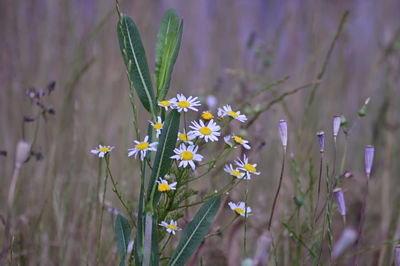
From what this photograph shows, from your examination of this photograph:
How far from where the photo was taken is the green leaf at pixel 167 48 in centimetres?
71

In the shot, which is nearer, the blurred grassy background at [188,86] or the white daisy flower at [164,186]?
the white daisy flower at [164,186]

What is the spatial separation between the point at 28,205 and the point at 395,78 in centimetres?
121

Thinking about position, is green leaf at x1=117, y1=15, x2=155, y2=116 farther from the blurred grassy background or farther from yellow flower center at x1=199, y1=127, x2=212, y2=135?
the blurred grassy background

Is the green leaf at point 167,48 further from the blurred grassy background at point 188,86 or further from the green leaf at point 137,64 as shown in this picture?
the blurred grassy background at point 188,86

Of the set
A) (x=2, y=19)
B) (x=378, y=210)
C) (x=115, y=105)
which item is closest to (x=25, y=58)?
(x=2, y=19)

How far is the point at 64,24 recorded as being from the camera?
1.81 m

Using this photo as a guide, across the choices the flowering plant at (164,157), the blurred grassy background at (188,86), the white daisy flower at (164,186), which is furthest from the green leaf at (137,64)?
the blurred grassy background at (188,86)

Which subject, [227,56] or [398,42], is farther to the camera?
[227,56]

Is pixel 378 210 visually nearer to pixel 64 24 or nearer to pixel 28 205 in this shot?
pixel 28 205

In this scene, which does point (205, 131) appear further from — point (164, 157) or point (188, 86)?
point (188, 86)

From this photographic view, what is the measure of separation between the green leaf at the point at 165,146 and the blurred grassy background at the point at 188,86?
50cm

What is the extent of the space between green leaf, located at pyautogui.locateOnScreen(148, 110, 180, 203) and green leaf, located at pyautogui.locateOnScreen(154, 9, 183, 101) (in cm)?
7

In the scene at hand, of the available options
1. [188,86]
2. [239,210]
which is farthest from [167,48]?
[188,86]

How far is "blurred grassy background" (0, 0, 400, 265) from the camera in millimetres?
1373
